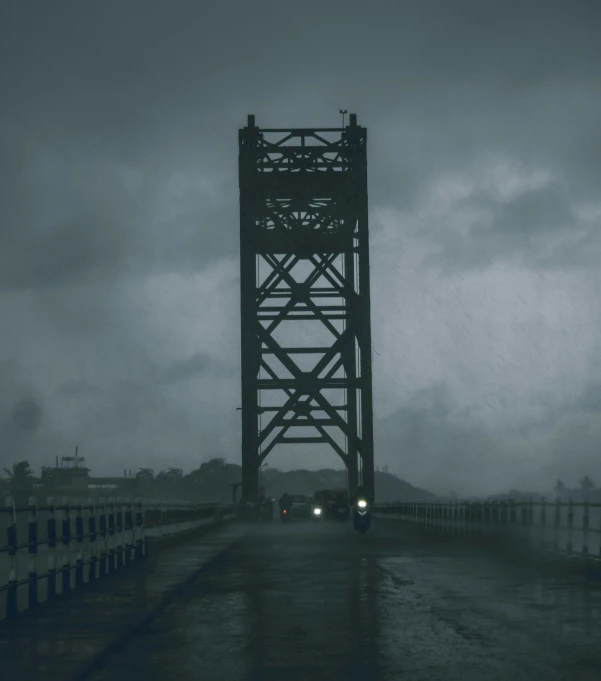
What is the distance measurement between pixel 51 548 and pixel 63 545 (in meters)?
0.89

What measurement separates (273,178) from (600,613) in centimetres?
6053

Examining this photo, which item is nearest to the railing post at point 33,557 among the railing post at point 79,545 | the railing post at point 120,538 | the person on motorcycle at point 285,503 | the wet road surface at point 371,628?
the wet road surface at point 371,628

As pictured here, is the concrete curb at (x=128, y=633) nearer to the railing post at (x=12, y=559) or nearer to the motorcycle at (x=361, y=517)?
the railing post at (x=12, y=559)

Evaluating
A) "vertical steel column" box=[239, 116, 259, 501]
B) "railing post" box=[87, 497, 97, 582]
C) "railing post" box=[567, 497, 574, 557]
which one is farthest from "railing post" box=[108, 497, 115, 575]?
"vertical steel column" box=[239, 116, 259, 501]

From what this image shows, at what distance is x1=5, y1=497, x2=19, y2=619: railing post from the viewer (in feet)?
43.8

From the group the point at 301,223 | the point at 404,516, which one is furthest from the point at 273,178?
the point at 404,516

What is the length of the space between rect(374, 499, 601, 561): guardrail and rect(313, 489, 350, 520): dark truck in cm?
1083

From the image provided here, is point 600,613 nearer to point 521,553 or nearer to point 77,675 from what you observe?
point 77,675

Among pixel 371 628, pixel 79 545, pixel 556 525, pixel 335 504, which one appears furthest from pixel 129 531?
pixel 335 504

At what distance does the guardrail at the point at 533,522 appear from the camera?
24.7 metres

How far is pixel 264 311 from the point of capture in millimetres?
73000

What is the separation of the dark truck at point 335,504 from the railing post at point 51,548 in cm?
4990

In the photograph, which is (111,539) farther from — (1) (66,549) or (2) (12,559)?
(2) (12,559)

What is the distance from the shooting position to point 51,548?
619 inches
